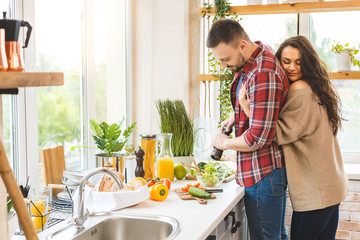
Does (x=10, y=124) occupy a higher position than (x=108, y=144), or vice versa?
(x=10, y=124)

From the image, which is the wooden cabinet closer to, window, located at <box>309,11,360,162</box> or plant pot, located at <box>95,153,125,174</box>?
plant pot, located at <box>95,153,125,174</box>

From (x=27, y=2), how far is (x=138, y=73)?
123 cm

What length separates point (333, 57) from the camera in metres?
3.41

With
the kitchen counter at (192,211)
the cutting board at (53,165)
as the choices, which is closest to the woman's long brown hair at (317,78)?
the kitchen counter at (192,211)

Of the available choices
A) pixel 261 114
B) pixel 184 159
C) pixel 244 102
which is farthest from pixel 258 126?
pixel 184 159

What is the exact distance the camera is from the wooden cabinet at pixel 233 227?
79.6 inches

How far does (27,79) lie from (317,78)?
1531 mm

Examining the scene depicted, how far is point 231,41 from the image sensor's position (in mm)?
2123

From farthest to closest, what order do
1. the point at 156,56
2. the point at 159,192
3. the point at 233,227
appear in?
the point at 156,56, the point at 233,227, the point at 159,192

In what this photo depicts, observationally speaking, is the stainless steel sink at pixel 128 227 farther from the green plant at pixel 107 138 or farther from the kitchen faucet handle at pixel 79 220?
the green plant at pixel 107 138

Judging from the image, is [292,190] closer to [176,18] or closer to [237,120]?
[237,120]

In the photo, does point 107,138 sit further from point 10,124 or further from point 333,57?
point 333,57

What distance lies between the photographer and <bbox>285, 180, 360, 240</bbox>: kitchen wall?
295 cm

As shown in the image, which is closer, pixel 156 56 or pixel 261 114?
pixel 261 114
